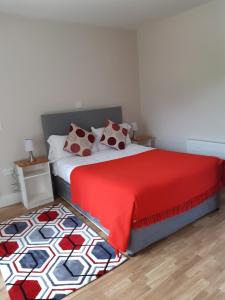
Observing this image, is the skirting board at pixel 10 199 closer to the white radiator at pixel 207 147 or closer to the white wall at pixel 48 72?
the white wall at pixel 48 72

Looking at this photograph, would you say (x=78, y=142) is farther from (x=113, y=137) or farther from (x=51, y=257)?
(x=51, y=257)

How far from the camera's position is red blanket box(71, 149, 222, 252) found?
216 cm

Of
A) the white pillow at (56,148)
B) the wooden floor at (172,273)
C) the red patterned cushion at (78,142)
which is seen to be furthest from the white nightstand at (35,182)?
the wooden floor at (172,273)

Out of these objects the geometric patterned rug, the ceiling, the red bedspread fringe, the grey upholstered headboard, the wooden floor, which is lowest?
the wooden floor

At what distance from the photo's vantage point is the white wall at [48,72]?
3441mm

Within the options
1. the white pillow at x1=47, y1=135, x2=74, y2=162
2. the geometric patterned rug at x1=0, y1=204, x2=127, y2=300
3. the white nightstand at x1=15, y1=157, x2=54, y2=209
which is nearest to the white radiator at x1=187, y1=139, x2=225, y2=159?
the white pillow at x1=47, y1=135, x2=74, y2=162

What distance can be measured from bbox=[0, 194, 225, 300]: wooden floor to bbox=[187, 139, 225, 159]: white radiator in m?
1.46

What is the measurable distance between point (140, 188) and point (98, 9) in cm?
262

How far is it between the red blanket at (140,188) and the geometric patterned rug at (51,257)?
240mm

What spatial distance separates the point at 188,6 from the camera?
3.50 metres

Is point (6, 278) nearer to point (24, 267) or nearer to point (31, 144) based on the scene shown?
point (24, 267)

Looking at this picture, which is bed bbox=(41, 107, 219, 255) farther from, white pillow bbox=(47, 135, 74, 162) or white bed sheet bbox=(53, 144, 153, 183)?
white pillow bbox=(47, 135, 74, 162)

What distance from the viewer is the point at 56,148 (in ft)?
11.8

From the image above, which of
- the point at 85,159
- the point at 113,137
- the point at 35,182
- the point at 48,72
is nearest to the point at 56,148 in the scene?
the point at 85,159
